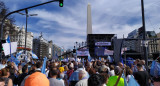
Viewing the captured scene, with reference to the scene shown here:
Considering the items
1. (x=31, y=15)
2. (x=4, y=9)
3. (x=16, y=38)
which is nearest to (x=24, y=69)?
(x=31, y=15)

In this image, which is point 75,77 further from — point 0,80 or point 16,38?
point 16,38

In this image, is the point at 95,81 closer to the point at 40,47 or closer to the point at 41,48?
the point at 40,47

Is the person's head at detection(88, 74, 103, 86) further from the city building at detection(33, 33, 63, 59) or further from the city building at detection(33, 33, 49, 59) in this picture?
the city building at detection(33, 33, 49, 59)

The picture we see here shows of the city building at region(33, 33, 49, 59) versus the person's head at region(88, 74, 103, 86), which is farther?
the city building at region(33, 33, 49, 59)

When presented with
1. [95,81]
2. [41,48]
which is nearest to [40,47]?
[41,48]

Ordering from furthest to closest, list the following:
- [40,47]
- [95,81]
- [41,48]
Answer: [41,48]
[40,47]
[95,81]

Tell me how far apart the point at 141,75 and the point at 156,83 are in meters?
4.74

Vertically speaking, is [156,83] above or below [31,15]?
below

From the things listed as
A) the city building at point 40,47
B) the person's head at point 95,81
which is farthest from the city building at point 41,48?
the person's head at point 95,81

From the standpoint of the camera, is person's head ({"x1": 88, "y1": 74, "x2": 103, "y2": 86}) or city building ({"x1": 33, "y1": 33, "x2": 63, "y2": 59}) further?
city building ({"x1": 33, "y1": 33, "x2": 63, "y2": 59})

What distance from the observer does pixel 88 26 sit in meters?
57.9

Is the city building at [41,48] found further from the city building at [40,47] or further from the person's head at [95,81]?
the person's head at [95,81]

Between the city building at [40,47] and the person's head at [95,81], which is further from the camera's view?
the city building at [40,47]

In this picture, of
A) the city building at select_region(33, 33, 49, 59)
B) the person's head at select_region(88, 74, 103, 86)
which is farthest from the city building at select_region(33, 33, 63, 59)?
the person's head at select_region(88, 74, 103, 86)
